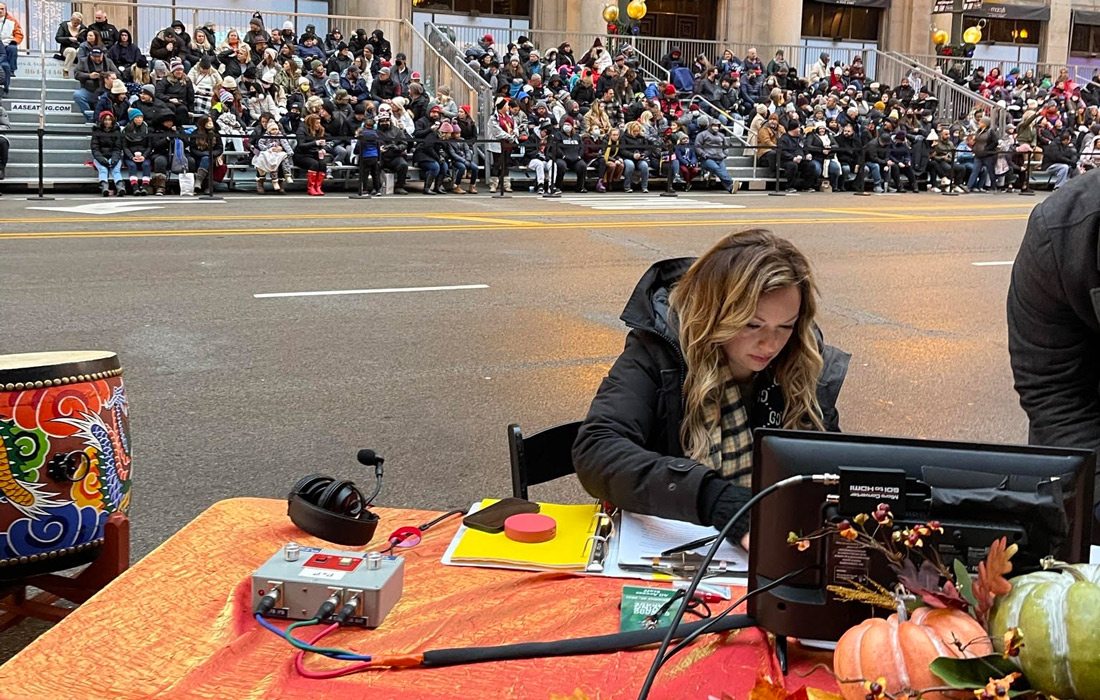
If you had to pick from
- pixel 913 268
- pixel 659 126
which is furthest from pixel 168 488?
pixel 659 126

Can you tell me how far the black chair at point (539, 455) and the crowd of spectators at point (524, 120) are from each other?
56.8 ft

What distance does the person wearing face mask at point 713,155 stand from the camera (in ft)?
84.1

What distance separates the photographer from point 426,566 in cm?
281

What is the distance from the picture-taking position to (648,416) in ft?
11.2

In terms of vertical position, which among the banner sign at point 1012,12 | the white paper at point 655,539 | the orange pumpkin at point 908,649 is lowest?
the white paper at point 655,539

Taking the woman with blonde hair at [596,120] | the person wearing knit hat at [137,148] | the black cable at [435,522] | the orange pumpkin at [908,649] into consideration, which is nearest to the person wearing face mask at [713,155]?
the woman with blonde hair at [596,120]

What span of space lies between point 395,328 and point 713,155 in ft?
59.2

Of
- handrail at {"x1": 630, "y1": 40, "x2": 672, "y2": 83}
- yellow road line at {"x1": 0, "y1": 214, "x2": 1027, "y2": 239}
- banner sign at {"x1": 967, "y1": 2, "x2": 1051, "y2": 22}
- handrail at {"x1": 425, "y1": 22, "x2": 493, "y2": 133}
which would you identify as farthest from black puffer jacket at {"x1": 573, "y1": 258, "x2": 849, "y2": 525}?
banner sign at {"x1": 967, "y1": 2, "x2": 1051, "y2": 22}

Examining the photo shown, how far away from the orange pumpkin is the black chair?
2.04 meters

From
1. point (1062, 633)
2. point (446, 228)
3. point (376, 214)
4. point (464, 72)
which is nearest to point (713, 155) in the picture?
point (464, 72)

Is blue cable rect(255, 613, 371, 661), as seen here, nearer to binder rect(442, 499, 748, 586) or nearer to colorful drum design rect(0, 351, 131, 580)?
binder rect(442, 499, 748, 586)

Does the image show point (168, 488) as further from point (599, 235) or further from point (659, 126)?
point (659, 126)

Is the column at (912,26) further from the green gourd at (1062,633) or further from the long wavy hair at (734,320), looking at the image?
the green gourd at (1062,633)

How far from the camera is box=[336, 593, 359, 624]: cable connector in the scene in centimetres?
237
